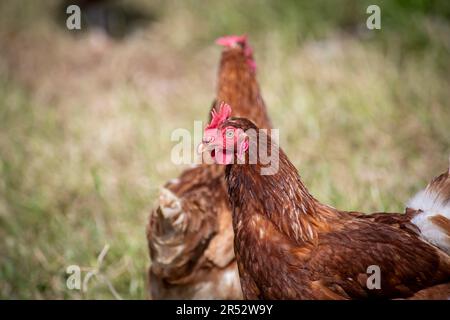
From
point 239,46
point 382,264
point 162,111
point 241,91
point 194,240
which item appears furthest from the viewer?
point 162,111

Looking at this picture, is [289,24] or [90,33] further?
[90,33]

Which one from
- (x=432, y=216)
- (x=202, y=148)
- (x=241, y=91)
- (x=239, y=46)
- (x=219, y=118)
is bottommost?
(x=432, y=216)

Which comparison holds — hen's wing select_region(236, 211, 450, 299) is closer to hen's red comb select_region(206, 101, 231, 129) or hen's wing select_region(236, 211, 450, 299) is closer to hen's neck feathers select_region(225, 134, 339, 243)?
hen's neck feathers select_region(225, 134, 339, 243)

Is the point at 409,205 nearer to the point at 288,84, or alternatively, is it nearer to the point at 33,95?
the point at 288,84

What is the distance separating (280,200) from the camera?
79.5 inches

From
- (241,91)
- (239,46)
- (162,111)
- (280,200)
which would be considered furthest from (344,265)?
(162,111)

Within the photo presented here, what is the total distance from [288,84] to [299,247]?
3.22m

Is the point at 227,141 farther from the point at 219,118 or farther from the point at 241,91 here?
the point at 241,91

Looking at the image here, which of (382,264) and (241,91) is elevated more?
(241,91)

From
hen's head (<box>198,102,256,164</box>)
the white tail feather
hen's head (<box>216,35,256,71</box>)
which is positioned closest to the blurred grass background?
hen's head (<box>216,35,256,71</box>)

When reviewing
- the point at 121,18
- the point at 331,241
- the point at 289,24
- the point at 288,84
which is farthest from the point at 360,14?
the point at 331,241

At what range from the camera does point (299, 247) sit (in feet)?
6.48

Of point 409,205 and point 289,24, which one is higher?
point 289,24

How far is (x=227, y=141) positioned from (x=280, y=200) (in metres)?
0.30
